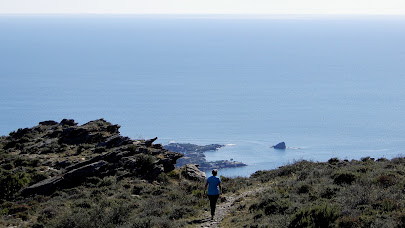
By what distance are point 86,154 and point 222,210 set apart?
36.3ft

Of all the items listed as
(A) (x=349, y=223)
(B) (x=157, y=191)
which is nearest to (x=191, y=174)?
(B) (x=157, y=191)

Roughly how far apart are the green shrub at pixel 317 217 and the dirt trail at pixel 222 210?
10.3ft

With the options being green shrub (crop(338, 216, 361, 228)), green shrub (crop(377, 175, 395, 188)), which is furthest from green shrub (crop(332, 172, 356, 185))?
green shrub (crop(338, 216, 361, 228))

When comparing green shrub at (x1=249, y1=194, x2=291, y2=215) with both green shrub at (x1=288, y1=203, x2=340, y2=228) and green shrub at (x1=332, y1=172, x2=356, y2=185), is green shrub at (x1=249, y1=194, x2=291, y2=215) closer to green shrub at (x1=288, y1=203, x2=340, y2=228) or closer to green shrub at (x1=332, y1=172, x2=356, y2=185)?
green shrub at (x1=288, y1=203, x2=340, y2=228)

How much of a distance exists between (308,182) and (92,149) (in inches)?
529

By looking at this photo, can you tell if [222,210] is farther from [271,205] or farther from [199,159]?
[199,159]

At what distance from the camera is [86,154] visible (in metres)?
24.8

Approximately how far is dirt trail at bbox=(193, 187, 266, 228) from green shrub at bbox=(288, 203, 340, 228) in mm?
3154

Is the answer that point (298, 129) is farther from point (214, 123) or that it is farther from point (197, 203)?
point (197, 203)

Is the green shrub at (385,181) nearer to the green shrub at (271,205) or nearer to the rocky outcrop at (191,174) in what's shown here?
the green shrub at (271,205)

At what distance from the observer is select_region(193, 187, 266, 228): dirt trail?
47.8ft

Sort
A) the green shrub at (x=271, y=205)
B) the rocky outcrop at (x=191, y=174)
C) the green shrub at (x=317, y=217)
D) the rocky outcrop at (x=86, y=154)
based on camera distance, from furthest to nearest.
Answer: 1. the rocky outcrop at (x=191, y=174)
2. the rocky outcrop at (x=86, y=154)
3. the green shrub at (x=271, y=205)
4. the green shrub at (x=317, y=217)

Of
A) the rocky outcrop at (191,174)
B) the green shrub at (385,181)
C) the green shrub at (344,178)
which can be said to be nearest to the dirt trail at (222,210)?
the green shrub at (344,178)

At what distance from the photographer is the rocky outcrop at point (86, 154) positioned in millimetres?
20688
